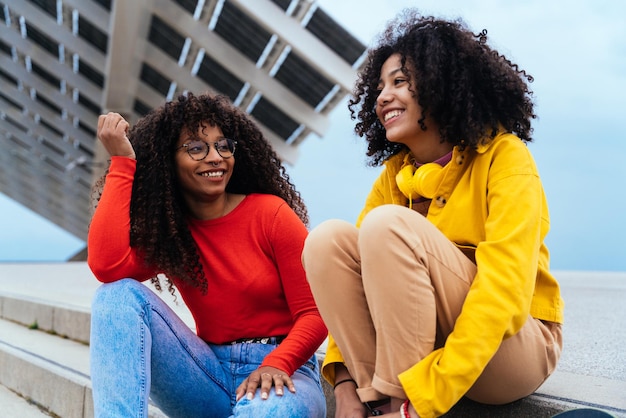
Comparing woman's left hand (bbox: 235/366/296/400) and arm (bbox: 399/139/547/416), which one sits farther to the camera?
woman's left hand (bbox: 235/366/296/400)

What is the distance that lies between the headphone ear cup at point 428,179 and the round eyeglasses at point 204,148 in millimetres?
730

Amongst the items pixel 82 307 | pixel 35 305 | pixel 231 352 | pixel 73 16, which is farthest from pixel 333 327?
pixel 73 16

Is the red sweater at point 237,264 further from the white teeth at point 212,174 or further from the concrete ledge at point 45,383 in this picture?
the concrete ledge at point 45,383

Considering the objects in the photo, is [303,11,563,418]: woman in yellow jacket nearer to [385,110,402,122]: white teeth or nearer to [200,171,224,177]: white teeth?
[385,110,402,122]: white teeth

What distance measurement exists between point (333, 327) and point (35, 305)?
14.2 ft

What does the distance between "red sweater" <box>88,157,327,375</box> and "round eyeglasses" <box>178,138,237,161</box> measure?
0.20m

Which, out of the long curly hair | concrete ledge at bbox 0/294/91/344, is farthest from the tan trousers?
concrete ledge at bbox 0/294/91/344

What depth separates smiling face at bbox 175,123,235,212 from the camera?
240cm

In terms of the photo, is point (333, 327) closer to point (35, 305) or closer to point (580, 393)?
point (580, 393)

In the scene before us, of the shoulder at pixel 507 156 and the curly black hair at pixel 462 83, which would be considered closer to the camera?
the shoulder at pixel 507 156

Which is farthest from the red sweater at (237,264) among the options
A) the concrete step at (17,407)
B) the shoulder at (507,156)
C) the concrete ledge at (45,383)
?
the concrete step at (17,407)

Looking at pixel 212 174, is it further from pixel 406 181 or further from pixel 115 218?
pixel 406 181

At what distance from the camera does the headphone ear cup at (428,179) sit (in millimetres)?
1991

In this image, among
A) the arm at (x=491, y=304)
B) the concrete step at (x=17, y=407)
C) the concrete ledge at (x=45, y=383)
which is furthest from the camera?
the concrete step at (x=17, y=407)
